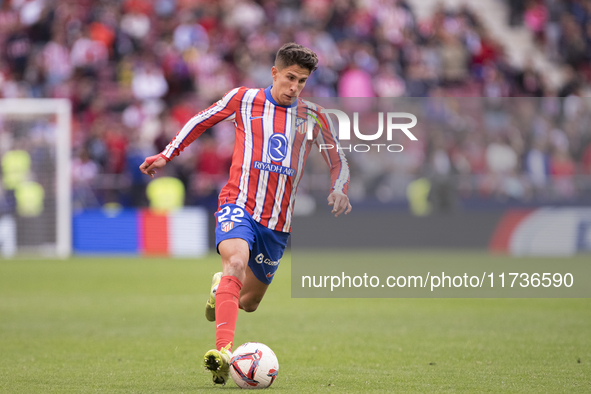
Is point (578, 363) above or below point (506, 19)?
below

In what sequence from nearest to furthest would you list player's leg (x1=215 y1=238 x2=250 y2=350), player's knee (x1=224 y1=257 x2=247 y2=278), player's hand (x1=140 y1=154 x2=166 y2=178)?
player's leg (x1=215 y1=238 x2=250 y2=350)
player's knee (x1=224 y1=257 x2=247 y2=278)
player's hand (x1=140 y1=154 x2=166 y2=178)

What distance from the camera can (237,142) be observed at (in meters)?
6.05

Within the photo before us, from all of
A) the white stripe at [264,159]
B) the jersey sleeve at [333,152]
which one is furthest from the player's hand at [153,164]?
the jersey sleeve at [333,152]

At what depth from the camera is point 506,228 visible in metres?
17.2

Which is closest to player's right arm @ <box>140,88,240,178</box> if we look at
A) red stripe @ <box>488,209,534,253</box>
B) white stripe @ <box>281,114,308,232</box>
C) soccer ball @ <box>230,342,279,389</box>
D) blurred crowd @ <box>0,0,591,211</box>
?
white stripe @ <box>281,114,308,232</box>

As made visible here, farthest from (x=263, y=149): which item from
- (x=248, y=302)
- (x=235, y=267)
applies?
(x=248, y=302)

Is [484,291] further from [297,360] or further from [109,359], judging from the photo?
[109,359]

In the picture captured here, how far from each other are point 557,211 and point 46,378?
44.0 feet

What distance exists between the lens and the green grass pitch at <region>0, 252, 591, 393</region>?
18.6ft

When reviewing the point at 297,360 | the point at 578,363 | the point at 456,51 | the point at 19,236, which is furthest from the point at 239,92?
the point at 456,51

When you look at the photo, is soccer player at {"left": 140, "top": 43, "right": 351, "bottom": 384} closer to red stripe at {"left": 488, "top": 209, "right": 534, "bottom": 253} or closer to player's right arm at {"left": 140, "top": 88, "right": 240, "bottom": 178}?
player's right arm at {"left": 140, "top": 88, "right": 240, "bottom": 178}

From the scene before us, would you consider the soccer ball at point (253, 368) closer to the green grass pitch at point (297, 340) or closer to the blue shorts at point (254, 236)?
the green grass pitch at point (297, 340)

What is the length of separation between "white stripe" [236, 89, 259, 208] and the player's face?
227mm

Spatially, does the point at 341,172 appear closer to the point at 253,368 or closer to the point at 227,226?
the point at 227,226
